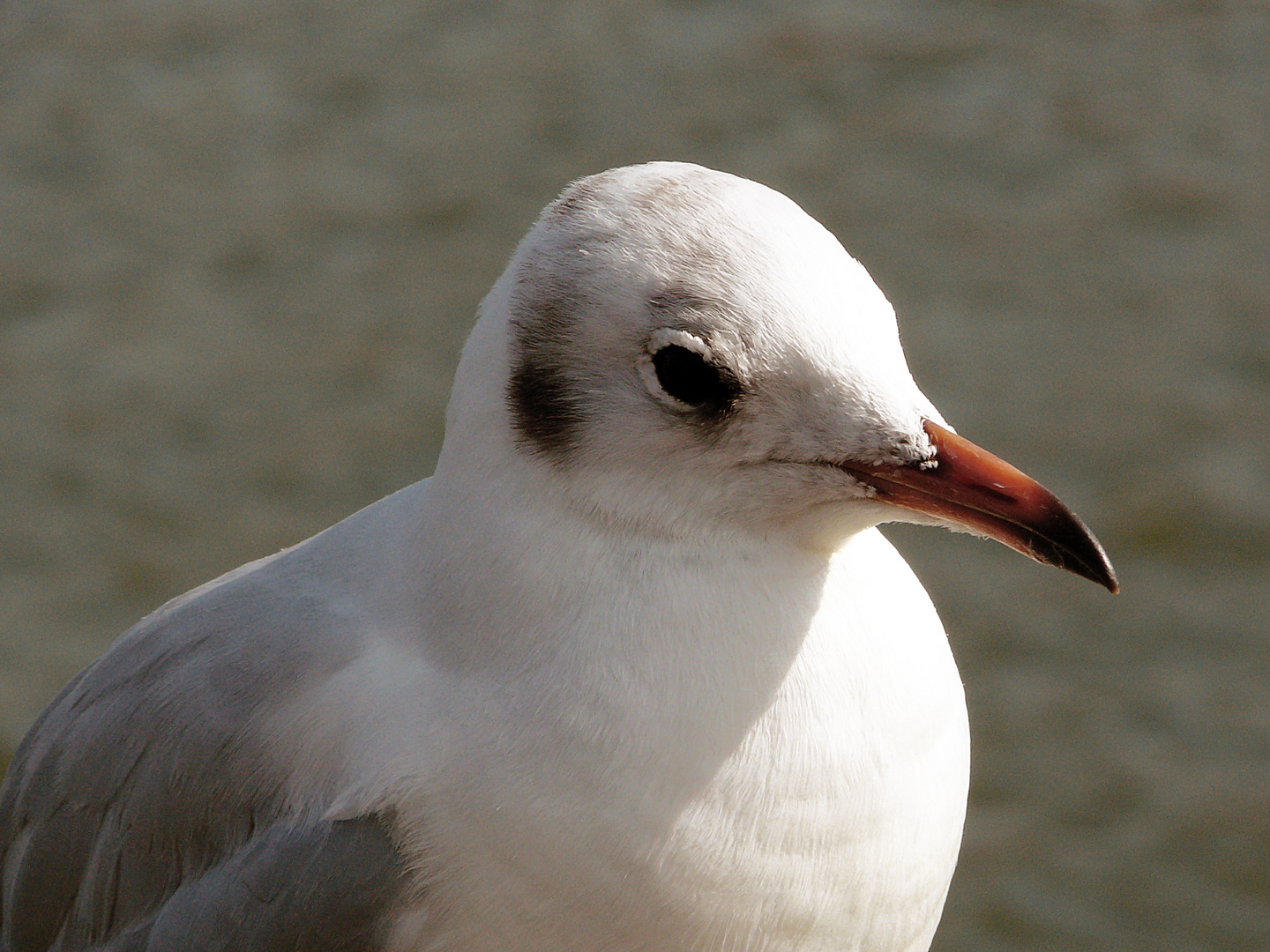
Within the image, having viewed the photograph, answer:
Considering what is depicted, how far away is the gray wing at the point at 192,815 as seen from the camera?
6.27ft

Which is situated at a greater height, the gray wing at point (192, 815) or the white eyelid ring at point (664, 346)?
the white eyelid ring at point (664, 346)

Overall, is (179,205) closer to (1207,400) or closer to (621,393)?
(1207,400)

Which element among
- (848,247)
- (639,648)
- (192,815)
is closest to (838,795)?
(639,648)

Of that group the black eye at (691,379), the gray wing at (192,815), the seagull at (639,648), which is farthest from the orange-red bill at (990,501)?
the gray wing at (192,815)

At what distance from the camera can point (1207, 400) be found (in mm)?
4016

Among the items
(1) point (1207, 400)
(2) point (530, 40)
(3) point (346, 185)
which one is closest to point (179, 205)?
(3) point (346, 185)

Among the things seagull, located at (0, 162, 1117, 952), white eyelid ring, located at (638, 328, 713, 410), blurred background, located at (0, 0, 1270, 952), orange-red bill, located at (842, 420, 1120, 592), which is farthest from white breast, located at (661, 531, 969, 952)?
A: blurred background, located at (0, 0, 1270, 952)

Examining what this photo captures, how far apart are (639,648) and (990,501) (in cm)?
41

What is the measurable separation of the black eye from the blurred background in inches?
73.3

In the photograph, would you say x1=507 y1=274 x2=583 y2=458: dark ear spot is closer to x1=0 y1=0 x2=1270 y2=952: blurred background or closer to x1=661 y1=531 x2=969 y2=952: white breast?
x1=661 y1=531 x2=969 y2=952: white breast

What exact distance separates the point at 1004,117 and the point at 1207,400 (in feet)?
3.74

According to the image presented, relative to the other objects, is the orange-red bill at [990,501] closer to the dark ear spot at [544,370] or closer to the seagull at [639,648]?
the seagull at [639,648]

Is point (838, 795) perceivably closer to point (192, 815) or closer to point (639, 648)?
point (639, 648)

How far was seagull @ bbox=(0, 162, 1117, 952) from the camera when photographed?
66.8 inches
